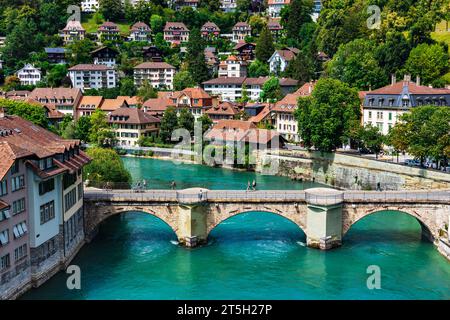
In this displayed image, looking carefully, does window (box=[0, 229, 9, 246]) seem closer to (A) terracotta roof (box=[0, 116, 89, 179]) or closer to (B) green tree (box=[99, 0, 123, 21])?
(A) terracotta roof (box=[0, 116, 89, 179])

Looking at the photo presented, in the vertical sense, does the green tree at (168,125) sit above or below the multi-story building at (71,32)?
below

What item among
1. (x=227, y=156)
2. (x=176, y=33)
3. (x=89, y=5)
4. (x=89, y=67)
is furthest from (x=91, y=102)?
(x=89, y=5)

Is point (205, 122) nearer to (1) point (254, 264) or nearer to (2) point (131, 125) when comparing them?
(2) point (131, 125)

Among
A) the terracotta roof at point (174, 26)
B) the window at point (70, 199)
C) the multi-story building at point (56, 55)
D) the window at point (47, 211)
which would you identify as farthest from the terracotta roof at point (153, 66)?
the window at point (47, 211)

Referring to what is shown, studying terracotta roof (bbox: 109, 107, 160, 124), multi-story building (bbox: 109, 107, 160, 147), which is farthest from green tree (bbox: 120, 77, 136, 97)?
multi-story building (bbox: 109, 107, 160, 147)

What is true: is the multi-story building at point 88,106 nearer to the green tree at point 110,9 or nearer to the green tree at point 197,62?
the green tree at point 197,62

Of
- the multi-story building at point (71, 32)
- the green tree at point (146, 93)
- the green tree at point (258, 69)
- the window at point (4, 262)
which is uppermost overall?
the multi-story building at point (71, 32)
